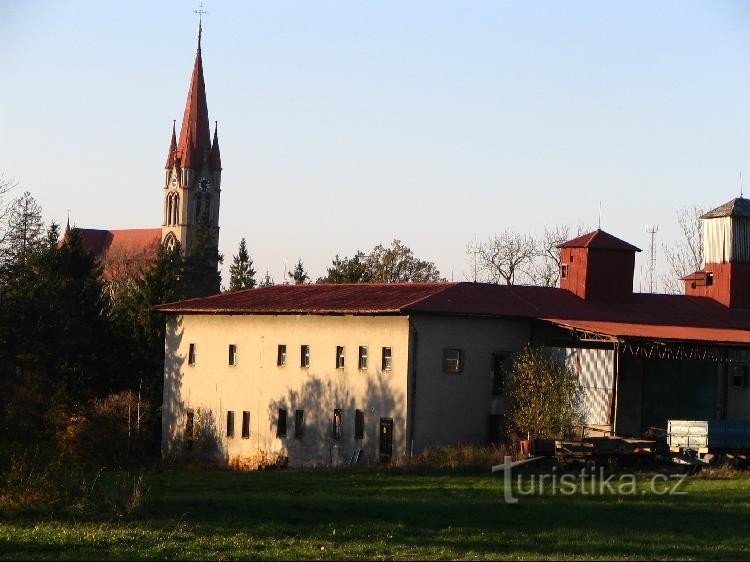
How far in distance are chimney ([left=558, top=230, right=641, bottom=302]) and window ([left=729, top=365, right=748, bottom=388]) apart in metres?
6.37

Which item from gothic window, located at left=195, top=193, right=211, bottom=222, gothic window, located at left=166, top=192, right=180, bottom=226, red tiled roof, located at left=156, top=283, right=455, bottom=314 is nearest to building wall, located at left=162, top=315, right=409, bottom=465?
red tiled roof, located at left=156, top=283, right=455, bottom=314

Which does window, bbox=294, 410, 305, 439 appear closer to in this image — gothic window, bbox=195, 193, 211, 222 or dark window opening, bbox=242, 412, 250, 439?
dark window opening, bbox=242, 412, 250, 439

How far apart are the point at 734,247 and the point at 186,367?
24.6 metres

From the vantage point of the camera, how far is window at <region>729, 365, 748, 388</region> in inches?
2120

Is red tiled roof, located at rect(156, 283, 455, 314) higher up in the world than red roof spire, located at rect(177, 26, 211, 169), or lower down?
lower down

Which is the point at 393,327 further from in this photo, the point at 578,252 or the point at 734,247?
the point at 734,247

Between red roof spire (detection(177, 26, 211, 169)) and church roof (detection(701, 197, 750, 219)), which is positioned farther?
red roof spire (detection(177, 26, 211, 169))

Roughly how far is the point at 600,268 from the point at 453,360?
1020 centimetres

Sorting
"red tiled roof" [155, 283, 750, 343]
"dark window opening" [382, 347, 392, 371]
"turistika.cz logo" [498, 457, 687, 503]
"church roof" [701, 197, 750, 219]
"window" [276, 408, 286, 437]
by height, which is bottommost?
"turistika.cz logo" [498, 457, 687, 503]

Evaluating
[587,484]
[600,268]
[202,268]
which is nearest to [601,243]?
[600,268]

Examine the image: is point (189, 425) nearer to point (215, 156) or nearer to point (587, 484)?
point (587, 484)

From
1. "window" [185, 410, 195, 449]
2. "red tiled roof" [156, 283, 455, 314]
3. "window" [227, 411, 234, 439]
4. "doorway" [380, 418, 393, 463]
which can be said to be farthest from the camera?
"window" [185, 410, 195, 449]

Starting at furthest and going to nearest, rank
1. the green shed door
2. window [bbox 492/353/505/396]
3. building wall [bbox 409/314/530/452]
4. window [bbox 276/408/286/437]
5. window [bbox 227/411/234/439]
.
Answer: window [bbox 227/411/234/439]
window [bbox 276/408/286/437]
window [bbox 492/353/505/396]
the green shed door
building wall [bbox 409/314/530/452]

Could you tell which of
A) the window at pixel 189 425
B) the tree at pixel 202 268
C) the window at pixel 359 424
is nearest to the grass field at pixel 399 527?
the window at pixel 359 424
